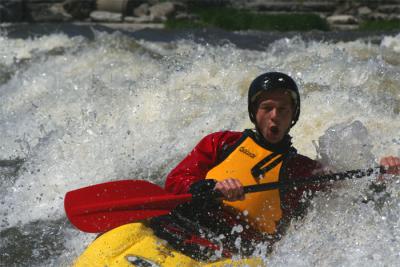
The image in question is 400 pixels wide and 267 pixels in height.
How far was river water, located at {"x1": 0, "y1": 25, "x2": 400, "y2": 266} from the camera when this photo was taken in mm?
3807

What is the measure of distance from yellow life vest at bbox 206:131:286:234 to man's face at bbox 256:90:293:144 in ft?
0.50

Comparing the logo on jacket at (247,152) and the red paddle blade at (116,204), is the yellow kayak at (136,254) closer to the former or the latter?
the red paddle blade at (116,204)

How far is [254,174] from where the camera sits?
3.65m

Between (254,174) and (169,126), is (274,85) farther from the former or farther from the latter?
(169,126)

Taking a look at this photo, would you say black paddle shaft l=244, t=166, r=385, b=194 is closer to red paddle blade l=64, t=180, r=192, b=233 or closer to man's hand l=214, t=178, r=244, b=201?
man's hand l=214, t=178, r=244, b=201

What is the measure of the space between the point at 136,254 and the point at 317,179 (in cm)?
103

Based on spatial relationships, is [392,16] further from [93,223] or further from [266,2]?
[93,223]

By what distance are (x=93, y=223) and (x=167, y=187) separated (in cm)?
46

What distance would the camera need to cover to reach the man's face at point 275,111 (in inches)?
140

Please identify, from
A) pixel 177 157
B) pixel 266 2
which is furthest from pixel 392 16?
pixel 177 157

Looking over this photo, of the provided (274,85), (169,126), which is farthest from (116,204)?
(169,126)

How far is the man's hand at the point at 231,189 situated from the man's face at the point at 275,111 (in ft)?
1.22

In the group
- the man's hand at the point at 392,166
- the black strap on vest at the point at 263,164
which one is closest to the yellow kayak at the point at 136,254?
the black strap on vest at the point at 263,164

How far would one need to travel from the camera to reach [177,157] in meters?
6.00
